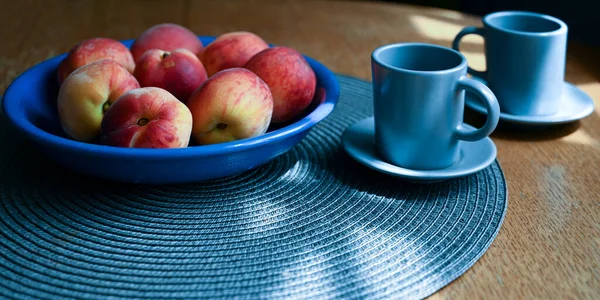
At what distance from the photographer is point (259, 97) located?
1.96 feet

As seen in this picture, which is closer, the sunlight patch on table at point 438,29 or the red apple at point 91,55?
the red apple at point 91,55

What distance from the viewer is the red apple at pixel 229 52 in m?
0.70

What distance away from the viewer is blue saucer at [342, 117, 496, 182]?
1.88 feet

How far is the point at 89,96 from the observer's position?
58 cm

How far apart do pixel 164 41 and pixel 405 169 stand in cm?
32

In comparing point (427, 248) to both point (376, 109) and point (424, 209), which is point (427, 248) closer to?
point (424, 209)

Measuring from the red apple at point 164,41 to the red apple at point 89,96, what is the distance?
115mm

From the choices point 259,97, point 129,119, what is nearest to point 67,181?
point 129,119

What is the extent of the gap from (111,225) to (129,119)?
0.10 m

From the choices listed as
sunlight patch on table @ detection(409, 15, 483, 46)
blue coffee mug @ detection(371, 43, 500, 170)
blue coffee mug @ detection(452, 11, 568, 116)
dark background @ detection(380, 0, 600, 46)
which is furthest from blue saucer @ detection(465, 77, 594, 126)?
dark background @ detection(380, 0, 600, 46)

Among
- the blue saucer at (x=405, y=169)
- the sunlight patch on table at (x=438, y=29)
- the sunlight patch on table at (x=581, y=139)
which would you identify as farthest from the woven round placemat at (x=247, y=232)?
the sunlight patch on table at (x=438, y=29)

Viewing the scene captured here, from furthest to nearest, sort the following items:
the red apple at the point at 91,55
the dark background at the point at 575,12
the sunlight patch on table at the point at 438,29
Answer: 1. the dark background at the point at 575,12
2. the sunlight patch on table at the point at 438,29
3. the red apple at the point at 91,55

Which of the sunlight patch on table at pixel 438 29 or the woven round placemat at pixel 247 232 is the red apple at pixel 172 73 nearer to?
the woven round placemat at pixel 247 232

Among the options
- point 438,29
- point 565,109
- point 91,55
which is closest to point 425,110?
point 565,109
